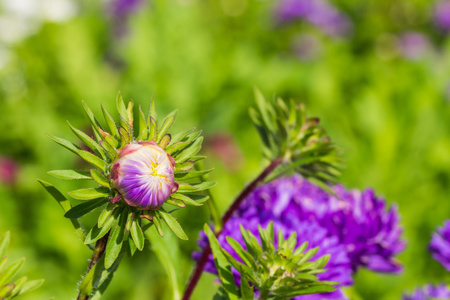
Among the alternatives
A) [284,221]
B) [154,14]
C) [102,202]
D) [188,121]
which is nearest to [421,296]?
[284,221]

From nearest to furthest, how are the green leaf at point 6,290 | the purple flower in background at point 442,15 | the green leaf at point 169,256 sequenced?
the green leaf at point 6,290 → the green leaf at point 169,256 → the purple flower in background at point 442,15

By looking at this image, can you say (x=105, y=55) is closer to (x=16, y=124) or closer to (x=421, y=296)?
(x=16, y=124)

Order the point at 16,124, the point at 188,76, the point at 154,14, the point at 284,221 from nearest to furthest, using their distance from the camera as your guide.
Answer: the point at 284,221
the point at 16,124
the point at 188,76
the point at 154,14

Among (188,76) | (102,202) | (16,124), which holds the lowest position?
(102,202)

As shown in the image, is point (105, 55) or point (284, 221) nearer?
point (284, 221)

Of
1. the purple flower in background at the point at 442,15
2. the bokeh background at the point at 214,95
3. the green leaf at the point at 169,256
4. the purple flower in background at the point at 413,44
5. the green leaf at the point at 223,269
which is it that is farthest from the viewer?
the purple flower in background at the point at 442,15

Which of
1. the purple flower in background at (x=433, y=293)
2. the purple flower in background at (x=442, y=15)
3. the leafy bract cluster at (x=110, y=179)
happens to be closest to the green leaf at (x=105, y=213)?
the leafy bract cluster at (x=110, y=179)

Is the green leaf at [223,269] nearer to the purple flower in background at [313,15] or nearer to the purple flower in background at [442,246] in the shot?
the purple flower in background at [442,246]

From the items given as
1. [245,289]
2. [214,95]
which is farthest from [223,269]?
[214,95]
